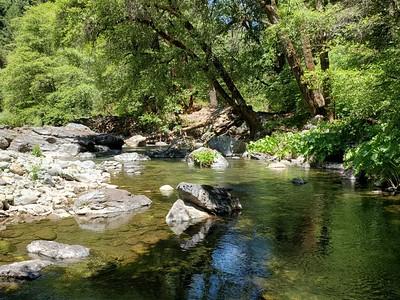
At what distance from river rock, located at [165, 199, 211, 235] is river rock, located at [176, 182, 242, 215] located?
6.4 inches

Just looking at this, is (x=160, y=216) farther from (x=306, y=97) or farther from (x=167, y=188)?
(x=306, y=97)

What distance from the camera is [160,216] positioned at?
942cm

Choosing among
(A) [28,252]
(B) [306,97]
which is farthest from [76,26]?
(A) [28,252]

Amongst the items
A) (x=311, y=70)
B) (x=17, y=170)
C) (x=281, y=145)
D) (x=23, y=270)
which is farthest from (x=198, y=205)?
(x=311, y=70)

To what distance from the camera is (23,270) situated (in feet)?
19.6

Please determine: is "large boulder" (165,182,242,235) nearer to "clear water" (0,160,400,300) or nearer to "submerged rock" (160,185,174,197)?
"clear water" (0,160,400,300)

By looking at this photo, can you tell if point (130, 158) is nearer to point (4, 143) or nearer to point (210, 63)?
point (210, 63)

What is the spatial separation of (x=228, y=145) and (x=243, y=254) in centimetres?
1540

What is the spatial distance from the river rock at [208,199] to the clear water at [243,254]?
0.36 meters

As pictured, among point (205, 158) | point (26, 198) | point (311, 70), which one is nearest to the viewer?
point (26, 198)

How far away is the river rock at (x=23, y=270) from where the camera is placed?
587cm

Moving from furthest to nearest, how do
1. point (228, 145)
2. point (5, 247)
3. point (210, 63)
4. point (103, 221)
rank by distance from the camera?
point (228, 145)
point (210, 63)
point (103, 221)
point (5, 247)

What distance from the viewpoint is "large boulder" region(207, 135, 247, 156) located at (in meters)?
22.0

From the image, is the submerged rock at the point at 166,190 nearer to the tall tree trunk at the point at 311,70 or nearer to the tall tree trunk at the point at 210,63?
the tall tree trunk at the point at 210,63
